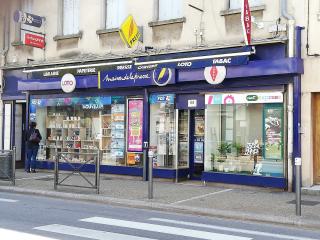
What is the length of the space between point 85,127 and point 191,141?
13.6ft

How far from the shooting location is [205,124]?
13570mm

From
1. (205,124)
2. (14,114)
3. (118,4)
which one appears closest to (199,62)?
(205,124)

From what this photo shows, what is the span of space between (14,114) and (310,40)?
38.5 feet

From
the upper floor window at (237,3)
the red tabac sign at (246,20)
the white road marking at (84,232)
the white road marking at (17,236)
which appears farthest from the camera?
the upper floor window at (237,3)

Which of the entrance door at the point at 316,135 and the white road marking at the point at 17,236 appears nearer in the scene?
the white road marking at the point at 17,236

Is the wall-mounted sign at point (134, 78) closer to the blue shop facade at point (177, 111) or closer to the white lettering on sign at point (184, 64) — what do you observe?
the blue shop facade at point (177, 111)

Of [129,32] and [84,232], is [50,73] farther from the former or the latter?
[84,232]

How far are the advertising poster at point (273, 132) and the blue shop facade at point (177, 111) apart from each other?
0.03 m

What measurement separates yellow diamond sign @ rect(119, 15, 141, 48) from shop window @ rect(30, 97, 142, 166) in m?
1.97

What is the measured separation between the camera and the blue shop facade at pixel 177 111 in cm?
1236

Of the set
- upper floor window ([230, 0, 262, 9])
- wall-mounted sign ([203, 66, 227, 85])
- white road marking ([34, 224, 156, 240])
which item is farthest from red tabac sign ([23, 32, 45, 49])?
white road marking ([34, 224, 156, 240])

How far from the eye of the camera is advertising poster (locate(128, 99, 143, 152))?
15.0 m

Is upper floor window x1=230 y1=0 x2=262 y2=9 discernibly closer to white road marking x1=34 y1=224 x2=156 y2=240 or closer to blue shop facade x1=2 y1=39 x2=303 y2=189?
blue shop facade x1=2 y1=39 x2=303 y2=189

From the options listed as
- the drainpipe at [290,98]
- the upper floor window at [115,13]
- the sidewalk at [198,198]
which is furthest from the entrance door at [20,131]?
the drainpipe at [290,98]
